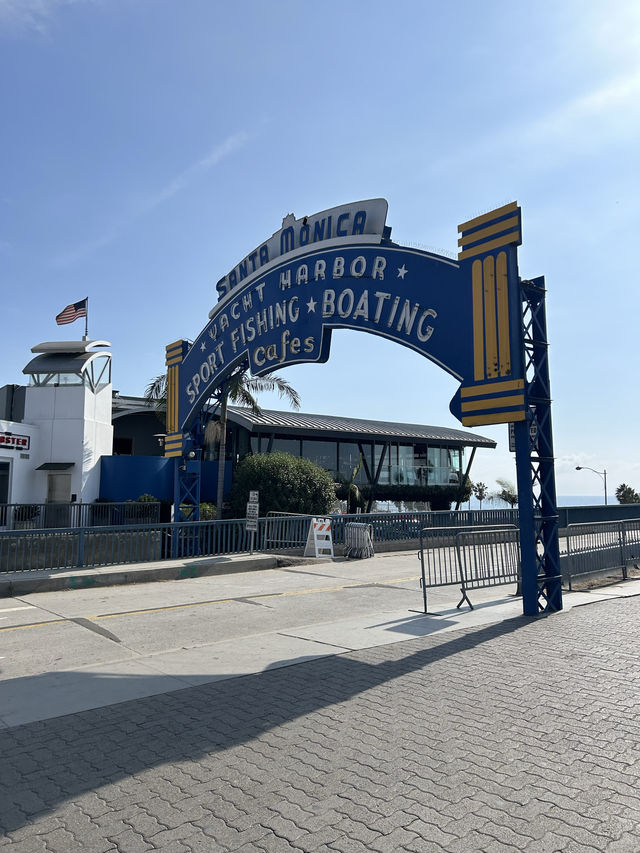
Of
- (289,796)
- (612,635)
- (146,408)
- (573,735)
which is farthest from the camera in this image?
(146,408)

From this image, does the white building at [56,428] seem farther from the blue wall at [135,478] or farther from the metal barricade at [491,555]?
the metal barricade at [491,555]

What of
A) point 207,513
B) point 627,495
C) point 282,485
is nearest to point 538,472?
point 282,485

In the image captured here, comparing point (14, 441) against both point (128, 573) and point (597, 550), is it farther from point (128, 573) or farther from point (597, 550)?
point (597, 550)

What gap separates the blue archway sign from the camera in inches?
416

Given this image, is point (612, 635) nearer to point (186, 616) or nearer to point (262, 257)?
point (186, 616)

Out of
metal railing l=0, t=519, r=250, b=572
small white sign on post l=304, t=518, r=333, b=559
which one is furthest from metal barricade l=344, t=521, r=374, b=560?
metal railing l=0, t=519, r=250, b=572

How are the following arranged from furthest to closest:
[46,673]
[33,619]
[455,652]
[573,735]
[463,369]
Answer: [463,369]
[33,619]
[455,652]
[46,673]
[573,735]

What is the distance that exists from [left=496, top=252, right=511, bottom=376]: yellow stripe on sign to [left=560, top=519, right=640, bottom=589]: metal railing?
4247 millimetres

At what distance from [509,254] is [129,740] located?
887 centimetres

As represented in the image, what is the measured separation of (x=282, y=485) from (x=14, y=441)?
12063 mm

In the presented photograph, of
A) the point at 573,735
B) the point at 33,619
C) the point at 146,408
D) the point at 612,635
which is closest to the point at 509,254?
the point at 612,635

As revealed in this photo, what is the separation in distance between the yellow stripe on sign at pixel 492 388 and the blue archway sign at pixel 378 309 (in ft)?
0.06

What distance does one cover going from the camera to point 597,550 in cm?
1404

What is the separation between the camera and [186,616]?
10477 millimetres
